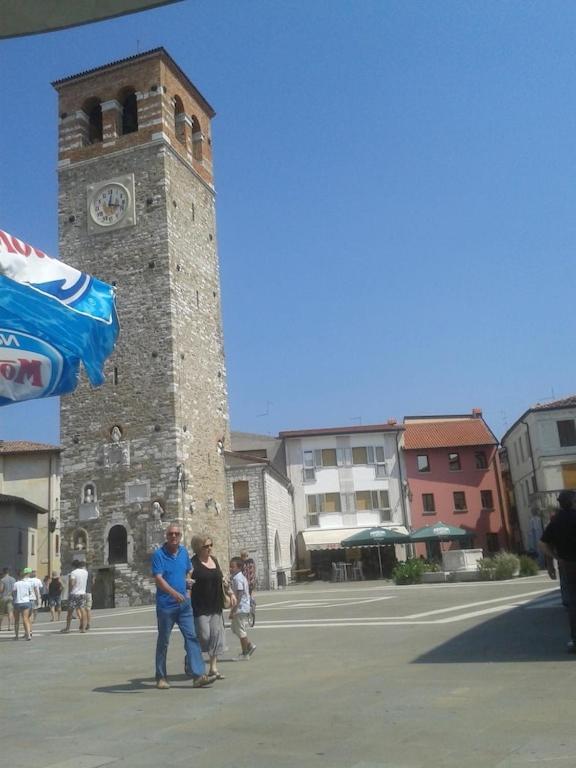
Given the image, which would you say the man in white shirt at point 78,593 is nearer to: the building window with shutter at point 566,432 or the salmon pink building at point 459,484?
the salmon pink building at point 459,484

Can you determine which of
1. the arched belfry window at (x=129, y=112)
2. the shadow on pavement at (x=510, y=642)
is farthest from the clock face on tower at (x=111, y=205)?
the shadow on pavement at (x=510, y=642)

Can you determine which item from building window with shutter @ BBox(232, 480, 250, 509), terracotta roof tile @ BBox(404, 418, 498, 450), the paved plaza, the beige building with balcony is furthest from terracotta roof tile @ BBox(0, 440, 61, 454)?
the paved plaza

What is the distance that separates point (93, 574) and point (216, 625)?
913 inches

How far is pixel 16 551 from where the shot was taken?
39.2 m

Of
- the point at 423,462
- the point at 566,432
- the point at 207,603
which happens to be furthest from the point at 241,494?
the point at 207,603

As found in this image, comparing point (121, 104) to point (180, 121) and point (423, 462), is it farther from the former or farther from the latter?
point (423, 462)

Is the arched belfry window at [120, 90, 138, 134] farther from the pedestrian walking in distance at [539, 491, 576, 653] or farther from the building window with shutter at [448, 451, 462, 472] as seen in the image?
the pedestrian walking in distance at [539, 491, 576, 653]

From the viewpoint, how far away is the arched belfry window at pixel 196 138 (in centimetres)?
3600

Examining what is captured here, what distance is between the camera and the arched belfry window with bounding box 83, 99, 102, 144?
34281mm

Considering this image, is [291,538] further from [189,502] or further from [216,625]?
[216,625]

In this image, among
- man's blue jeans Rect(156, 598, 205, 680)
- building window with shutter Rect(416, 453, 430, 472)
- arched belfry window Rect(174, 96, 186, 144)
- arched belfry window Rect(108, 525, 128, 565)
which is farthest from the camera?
building window with shutter Rect(416, 453, 430, 472)

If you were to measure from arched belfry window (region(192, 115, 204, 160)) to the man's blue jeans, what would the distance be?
3106cm

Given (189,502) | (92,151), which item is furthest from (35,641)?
(92,151)

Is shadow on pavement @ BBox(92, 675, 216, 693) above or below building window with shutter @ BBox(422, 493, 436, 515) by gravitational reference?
below
